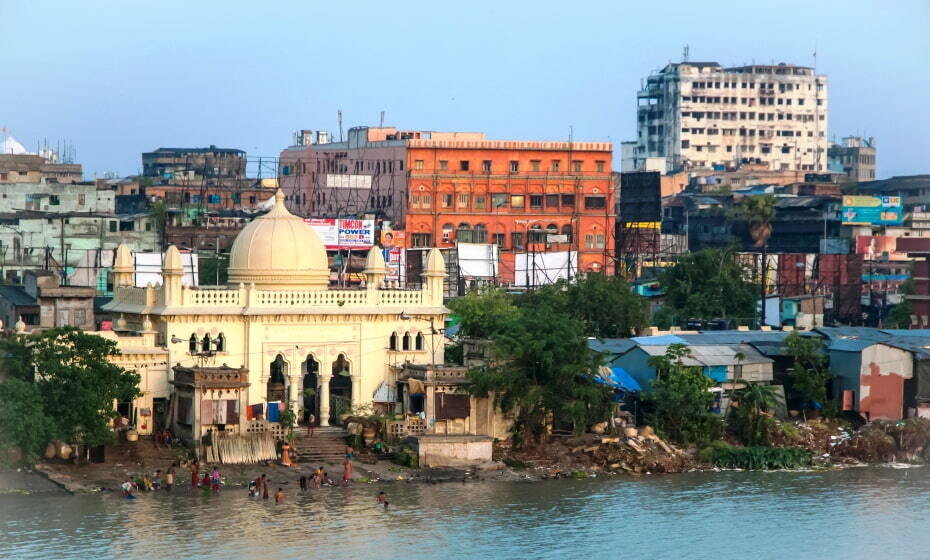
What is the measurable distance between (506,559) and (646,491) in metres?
6.41

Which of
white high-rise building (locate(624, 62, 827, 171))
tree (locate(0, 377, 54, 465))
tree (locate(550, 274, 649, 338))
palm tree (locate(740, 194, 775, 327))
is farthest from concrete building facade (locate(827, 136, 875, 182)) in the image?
tree (locate(0, 377, 54, 465))

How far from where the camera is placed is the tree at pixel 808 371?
133 feet

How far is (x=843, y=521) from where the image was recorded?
32812mm

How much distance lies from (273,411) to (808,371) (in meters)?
12.1

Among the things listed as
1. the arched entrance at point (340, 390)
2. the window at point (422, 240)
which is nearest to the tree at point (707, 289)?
the window at point (422, 240)

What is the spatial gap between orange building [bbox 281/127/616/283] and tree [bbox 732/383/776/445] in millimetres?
29139

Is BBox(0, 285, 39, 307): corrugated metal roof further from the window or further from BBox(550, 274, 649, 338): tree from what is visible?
the window

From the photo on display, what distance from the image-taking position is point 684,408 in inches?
1499

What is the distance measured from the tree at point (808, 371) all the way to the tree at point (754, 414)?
1459 millimetres

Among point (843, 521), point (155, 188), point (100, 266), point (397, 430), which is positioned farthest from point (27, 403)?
point (155, 188)

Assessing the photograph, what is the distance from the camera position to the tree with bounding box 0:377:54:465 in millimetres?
32875

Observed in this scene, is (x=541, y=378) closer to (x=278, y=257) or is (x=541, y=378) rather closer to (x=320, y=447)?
(x=320, y=447)

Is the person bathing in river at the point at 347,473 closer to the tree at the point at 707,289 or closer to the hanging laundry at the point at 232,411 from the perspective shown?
the hanging laundry at the point at 232,411

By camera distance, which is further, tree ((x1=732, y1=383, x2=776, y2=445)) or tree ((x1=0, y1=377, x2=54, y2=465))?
tree ((x1=732, y1=383, x2=776, y2=445))
